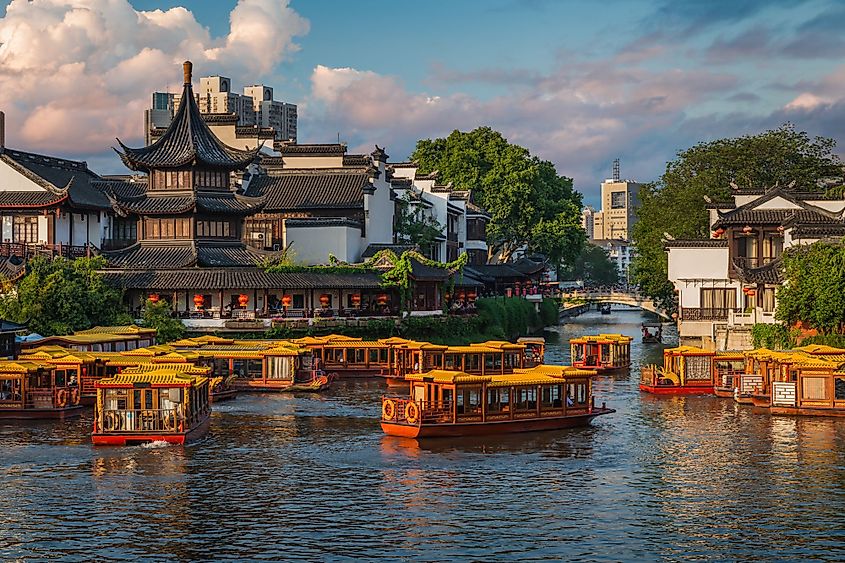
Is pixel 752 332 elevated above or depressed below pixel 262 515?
above

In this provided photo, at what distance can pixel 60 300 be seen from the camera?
72.9 m

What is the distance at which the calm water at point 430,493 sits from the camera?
109 ft

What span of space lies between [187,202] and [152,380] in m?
42.6

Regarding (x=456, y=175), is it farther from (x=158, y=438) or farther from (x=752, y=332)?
(x=158, y=438)

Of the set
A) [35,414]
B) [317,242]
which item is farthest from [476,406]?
[317,242]

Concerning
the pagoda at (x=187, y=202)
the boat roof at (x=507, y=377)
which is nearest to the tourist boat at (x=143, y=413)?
the boat roof at (x=507, y=377)

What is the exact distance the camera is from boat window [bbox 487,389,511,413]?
Answer: 48906 mm

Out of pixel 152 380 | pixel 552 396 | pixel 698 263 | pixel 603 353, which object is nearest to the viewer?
pixel 152 380

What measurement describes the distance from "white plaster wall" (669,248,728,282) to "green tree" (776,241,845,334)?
1803cm

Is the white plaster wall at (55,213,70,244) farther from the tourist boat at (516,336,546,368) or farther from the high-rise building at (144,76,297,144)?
the high-rise building at (144,76,297,144)

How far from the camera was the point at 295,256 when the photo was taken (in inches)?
3745

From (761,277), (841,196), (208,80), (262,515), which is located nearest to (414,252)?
(761,277)

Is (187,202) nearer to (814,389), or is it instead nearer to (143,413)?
(143,413)

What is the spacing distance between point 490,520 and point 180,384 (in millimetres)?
15642
